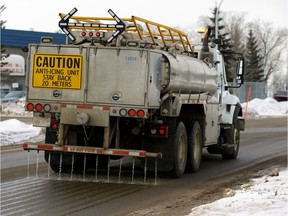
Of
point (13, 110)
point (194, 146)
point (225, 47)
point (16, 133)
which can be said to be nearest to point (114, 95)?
point (194, 146)

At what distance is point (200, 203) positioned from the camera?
30.1ft

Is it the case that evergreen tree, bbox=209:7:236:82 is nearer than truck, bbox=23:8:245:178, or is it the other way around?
truck, bbox=23:8:245:178

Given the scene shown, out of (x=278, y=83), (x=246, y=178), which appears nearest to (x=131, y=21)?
(x=246, y=178)

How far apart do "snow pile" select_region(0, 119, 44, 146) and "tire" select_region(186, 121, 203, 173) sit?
27.8ft

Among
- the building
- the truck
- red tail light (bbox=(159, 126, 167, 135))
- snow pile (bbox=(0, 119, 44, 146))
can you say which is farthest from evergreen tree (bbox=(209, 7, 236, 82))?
the building

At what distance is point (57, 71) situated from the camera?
450 inches

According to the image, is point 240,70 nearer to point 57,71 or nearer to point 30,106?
point 57,71

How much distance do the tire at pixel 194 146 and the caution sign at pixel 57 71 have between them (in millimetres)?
3066

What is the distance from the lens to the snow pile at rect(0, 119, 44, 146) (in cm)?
2068

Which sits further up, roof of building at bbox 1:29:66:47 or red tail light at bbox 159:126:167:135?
roof of building at bbox 1:29:66:47

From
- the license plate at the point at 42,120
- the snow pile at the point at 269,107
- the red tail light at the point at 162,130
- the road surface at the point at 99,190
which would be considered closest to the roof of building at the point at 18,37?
the snow pile at the point at 269,107

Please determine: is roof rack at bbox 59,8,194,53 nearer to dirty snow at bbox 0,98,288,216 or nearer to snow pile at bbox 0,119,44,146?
dirty snow at bbox 0,98,288,216

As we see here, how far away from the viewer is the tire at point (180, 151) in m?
12.2

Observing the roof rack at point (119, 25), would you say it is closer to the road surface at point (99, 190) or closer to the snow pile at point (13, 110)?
the road surface at point (99, 190)
